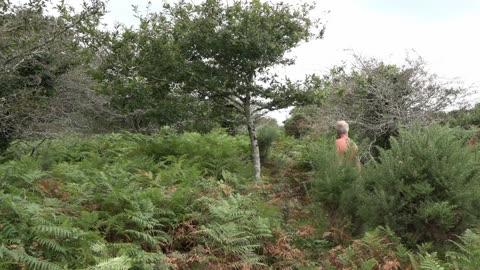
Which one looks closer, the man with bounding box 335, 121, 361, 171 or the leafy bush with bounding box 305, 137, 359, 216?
the leafy bush with bounding box 305, 137, 359, 216

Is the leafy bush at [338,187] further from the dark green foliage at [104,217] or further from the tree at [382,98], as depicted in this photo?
the tree at [382,98]

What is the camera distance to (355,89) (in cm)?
1023

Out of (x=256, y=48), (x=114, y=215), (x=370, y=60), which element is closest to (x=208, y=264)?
(x=114, y=215)

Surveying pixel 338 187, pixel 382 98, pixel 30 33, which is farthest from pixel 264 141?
pixel 30 33

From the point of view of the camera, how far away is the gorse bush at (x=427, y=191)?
514 centimetres

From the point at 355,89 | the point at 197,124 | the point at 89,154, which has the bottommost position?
the point at 89,154

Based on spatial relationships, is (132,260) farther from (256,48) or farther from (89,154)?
(89,154)

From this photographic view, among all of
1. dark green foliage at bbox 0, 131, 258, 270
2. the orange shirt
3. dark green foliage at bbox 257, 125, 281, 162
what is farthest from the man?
dark green foliage at bbox 257, 125, 281, 162

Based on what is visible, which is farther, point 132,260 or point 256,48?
point 256,48

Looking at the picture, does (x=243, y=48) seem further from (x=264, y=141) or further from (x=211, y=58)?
(x=264, y=141)

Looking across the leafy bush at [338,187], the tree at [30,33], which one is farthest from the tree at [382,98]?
the tree at [30,33]

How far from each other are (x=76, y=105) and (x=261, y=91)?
11545mm

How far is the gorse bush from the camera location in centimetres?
514

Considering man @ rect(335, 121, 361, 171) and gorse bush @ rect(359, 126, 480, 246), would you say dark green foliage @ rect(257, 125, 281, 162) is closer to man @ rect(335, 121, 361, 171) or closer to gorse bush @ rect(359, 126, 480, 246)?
A: man @ rect(335, 121, 361, 171)
